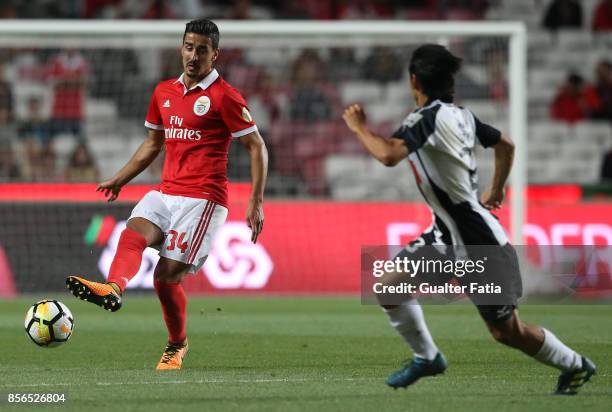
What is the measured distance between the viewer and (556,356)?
6.60 m

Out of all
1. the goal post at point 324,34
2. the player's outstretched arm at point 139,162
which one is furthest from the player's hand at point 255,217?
the goal post at point 324,34

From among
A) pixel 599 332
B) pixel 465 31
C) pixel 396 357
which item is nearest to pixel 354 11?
pixel 465 31

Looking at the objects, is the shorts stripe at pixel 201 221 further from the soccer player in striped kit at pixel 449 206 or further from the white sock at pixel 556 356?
the white sock at pixel 556 356

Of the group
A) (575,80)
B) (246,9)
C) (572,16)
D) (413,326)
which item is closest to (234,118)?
(413,326)

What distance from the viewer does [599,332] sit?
427 inches

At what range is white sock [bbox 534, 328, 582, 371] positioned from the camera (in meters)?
6.58

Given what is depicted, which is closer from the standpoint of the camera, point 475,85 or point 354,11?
point 475,85

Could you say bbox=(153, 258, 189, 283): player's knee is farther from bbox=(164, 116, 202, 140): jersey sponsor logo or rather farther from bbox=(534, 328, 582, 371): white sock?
bbox=(534, 328, 582, 371): white sock

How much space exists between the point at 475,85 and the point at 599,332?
244 inches

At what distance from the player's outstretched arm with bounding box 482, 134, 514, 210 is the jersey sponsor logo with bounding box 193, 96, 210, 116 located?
199cm

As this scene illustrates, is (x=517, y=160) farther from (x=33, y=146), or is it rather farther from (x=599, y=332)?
(x=33, y=146)

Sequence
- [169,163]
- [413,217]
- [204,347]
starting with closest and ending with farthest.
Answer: [169,163], [204,347], [413,217]

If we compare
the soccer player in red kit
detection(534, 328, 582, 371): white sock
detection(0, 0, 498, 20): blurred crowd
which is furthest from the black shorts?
detection(0, 0, 498, 20): blurred crowd

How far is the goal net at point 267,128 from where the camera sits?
14547mm
